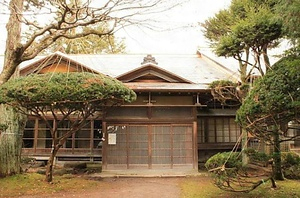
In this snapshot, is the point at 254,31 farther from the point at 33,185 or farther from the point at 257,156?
the point at 33,185

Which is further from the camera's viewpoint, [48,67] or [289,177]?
[48,67]

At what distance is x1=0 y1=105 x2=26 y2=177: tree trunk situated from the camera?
28.1 feet

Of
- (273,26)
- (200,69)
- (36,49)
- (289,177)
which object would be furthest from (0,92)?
(200,69)

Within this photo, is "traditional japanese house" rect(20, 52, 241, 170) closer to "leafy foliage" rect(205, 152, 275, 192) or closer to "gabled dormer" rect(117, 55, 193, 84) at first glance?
"gabled dormer" rect(117, 55, 193, 84)

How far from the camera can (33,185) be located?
8.02 metres

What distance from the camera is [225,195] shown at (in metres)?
6.88

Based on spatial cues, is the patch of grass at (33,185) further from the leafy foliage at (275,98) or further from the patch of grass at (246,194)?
the leafy foliage at (275,98)

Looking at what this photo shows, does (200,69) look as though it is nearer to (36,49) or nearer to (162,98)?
(162,98)

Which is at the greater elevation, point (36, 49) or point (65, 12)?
point (65, 12)

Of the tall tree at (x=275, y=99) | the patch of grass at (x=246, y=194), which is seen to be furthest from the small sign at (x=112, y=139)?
the tall tree at (x=275, y=99)

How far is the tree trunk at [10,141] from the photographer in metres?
8.58

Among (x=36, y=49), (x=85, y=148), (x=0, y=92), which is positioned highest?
(x=36, y=49)

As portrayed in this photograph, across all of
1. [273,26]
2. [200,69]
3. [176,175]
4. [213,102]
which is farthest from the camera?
[200,69]

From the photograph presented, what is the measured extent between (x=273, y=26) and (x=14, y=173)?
8695mm
